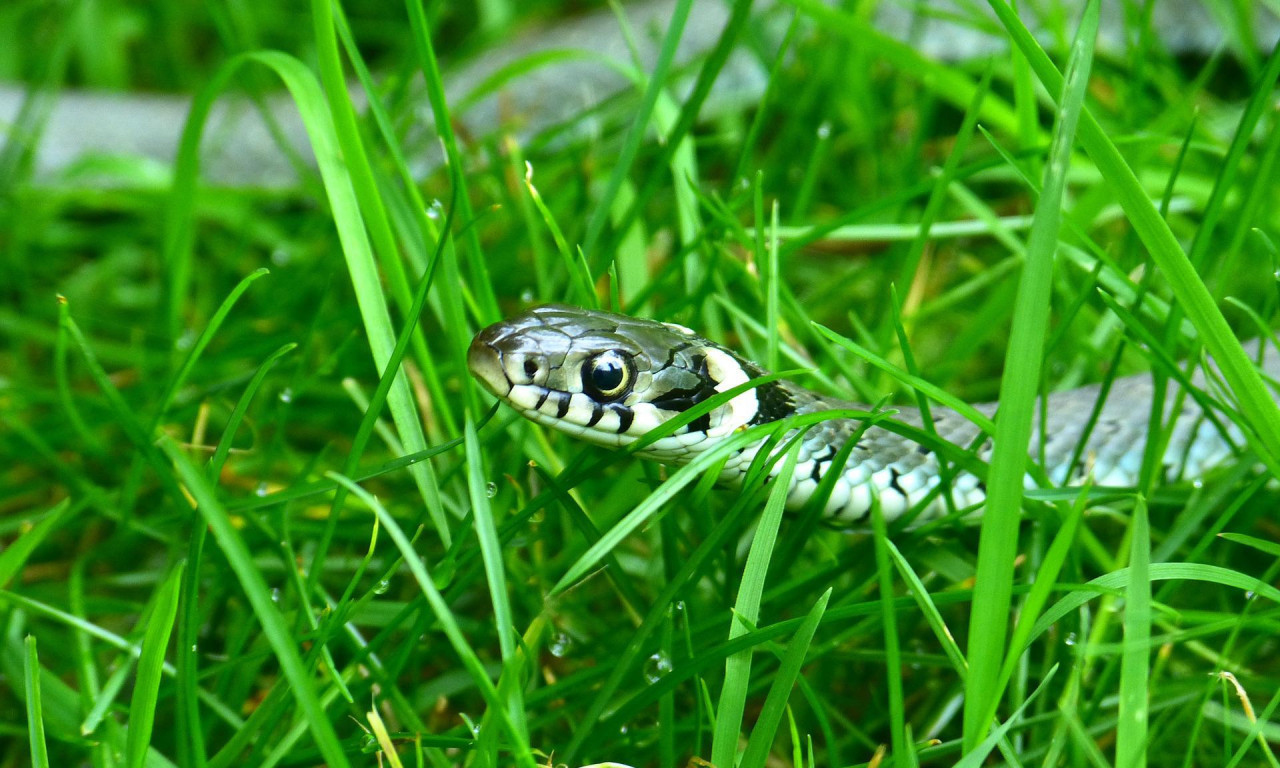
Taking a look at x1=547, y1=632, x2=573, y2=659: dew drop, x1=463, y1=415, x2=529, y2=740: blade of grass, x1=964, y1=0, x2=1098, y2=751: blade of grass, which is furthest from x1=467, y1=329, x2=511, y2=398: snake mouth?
x1=964, y1=0, x2=1098, y2=751: blade of grass

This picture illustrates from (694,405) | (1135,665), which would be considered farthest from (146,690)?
(1135,665)

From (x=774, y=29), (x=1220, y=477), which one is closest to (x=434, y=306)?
(x=1220, y=477)

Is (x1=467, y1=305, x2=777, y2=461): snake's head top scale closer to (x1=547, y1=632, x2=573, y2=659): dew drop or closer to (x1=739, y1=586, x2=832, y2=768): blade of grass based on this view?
(x1=547, y1=632, x2=573, y2=659): dew drop

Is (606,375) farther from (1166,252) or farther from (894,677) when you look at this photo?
(1166,252)

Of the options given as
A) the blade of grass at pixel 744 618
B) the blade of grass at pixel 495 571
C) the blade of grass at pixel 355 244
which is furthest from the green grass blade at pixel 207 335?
the blade of grass at pixel 744 618

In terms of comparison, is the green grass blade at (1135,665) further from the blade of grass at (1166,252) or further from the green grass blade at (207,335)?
the green grass blade at (207,335)

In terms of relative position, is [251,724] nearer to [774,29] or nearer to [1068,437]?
[1068,437]
